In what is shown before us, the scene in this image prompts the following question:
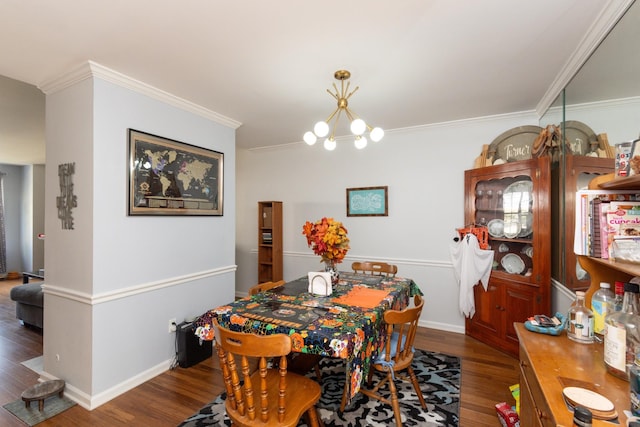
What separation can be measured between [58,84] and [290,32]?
1.97 m

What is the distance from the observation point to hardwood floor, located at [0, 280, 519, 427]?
6.69ft

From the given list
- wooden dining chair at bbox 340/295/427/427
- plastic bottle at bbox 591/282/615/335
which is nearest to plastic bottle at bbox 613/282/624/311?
plastic bottle at bbox 591/282/615/335

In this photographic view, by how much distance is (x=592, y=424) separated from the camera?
840mm

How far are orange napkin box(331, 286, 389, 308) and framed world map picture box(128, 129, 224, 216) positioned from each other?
68.8 inches

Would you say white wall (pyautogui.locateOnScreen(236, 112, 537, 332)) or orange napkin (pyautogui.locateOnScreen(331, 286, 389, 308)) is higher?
white wall (pyautogui.locateOnScreen(236, 112, 537, 332))

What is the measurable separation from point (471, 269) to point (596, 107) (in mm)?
1880

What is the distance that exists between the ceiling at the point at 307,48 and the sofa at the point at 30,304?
2167mm

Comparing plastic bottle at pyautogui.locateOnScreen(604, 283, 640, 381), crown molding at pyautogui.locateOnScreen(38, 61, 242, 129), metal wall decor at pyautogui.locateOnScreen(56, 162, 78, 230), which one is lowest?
plastic bottle at pyautogui.locateOnScreen(604, 283, 640, 381)

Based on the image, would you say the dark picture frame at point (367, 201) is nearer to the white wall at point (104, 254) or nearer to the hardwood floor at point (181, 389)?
the hardwood floor at point (181, 389)

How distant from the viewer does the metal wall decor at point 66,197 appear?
2.32 metres

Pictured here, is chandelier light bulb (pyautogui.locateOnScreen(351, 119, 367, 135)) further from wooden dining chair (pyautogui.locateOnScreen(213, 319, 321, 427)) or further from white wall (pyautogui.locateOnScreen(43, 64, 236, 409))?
white wall (pyautogui.locateOnScreen(43, 64, 236, 409))

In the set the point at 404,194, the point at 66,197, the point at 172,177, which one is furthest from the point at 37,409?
the point at 404,194

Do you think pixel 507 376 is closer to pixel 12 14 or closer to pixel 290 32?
pixel 290 32

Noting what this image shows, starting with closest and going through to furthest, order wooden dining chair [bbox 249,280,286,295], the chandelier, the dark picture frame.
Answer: the chandelier, wooden dining chair [bbox 249,280,286,295], the dark picture frame
